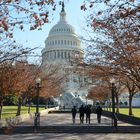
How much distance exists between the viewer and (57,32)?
161000mm

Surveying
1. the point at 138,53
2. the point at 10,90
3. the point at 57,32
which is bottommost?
the point at 10,90

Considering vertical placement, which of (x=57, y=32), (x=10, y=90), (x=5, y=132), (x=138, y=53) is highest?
(x=57, y=32)

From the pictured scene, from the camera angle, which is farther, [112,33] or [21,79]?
[21,79]

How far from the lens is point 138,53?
30.0 metres

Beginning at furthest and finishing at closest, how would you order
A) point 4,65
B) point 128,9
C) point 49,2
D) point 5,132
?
point 4,65 < point 5,132 < point 128,9 < point 49,2

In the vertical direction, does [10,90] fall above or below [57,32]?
below

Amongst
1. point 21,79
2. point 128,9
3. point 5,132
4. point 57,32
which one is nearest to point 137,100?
point 57,32

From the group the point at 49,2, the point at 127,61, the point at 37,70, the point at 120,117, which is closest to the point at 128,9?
the point at 49,2

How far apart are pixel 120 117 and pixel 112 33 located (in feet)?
59.7

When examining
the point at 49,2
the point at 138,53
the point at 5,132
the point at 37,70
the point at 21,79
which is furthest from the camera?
the point at 37,70

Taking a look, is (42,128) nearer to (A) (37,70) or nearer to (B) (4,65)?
(B) (4,65)

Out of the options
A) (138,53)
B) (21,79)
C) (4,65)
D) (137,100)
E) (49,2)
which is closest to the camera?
(49,2)

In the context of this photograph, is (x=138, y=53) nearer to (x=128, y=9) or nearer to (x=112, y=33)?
(x=112, y=33)

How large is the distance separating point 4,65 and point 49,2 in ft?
65.1
